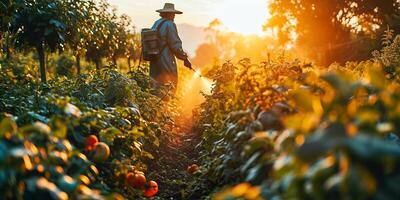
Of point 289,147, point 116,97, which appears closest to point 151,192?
point 116,97

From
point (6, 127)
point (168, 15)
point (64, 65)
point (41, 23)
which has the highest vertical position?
point (168, 15)

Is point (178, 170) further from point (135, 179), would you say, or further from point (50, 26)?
point (50, 26)

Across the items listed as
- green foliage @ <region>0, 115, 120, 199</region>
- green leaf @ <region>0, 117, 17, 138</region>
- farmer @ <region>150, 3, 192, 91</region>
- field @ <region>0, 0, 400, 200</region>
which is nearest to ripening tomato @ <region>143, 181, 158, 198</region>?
field @ <region>0, 0, 400, 200</region>

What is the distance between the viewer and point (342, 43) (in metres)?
31.4

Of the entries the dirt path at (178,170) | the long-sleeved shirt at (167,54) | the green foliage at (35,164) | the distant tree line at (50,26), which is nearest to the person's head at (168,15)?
the long-sleeved shirt at (167,54)

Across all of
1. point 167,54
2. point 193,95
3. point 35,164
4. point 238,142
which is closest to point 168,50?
point 167,54

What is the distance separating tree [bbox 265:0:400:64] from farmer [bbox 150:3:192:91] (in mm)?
20916

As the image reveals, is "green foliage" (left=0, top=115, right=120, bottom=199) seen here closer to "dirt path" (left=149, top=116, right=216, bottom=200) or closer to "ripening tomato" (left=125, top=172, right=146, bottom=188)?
"ripening tomato" (left=125, top=172, right=146, bottom=188)

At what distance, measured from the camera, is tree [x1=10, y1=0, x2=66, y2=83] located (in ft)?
34.8

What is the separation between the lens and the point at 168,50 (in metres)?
10.8

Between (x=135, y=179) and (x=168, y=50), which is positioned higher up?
(x=168, y=50)

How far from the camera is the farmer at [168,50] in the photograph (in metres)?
10.6

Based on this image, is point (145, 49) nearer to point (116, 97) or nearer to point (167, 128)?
point (167, 128)

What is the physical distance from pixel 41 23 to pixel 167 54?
272 centimetres
